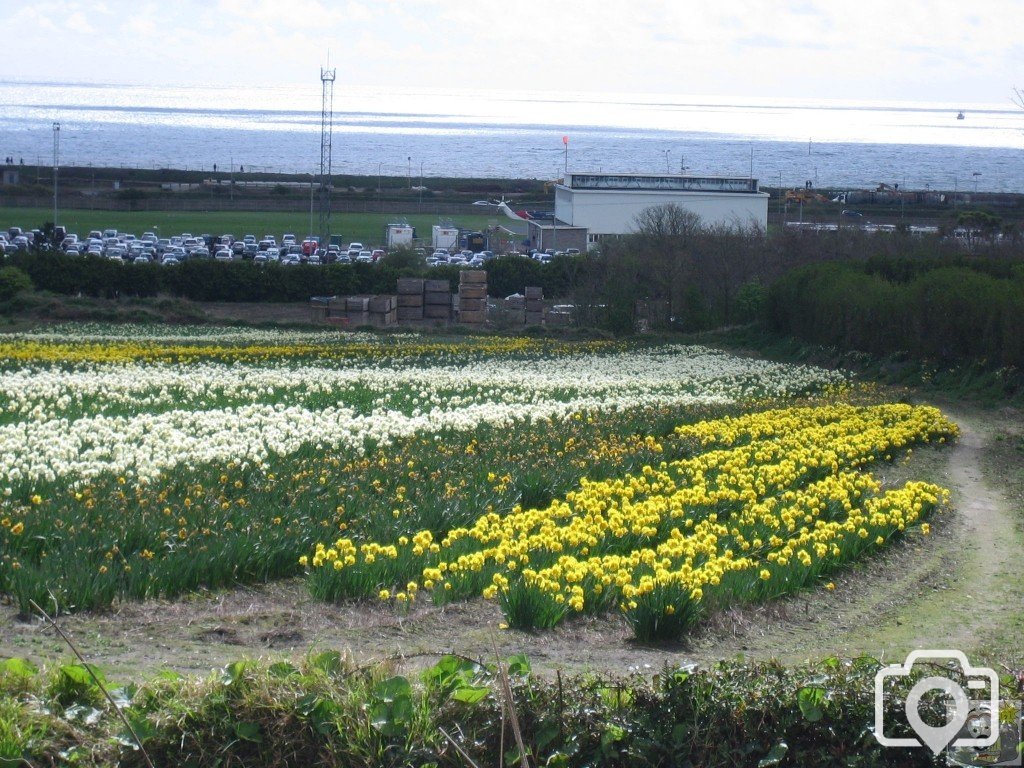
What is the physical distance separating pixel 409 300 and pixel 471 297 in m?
3.28

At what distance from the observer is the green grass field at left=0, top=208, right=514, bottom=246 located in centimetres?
10675

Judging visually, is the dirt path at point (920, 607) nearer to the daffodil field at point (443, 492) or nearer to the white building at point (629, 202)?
the daffodil field at point (443, 492)

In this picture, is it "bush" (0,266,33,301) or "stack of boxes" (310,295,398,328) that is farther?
"bush" (0,266,33,301)

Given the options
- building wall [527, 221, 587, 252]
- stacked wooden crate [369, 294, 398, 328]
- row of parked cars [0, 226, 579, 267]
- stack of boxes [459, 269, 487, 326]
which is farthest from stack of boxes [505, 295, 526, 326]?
building wall [527, 221, 587, 252]

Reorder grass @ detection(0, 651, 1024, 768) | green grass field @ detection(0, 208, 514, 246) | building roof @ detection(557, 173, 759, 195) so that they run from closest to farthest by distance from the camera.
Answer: grass @ detection(0, 651, 1024, 768) < green grass field @ detection(0, 208, 514, 246) < building roof @ detection(557, 173, 759, 195)

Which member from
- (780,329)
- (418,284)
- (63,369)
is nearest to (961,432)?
(63,369)

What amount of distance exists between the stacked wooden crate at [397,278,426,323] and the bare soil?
45577 mm

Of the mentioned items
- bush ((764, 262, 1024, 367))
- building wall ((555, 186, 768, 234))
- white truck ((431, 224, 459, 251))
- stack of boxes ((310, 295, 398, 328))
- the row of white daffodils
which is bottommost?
stack of boxes ((310, 295, 398, 328))

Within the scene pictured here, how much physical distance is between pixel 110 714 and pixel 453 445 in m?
8.37

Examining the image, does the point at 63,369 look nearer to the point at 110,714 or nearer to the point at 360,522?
the point at 360,522

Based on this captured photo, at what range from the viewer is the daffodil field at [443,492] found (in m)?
8.18

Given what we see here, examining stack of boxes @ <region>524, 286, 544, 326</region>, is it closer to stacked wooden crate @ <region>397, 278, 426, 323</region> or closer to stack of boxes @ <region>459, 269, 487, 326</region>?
stack of boxes @ <region>459, 269, 487, 326</region>

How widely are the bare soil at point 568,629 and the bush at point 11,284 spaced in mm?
49419

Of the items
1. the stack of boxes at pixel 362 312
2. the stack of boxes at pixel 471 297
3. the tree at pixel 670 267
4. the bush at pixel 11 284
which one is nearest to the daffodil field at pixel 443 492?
the stack of boxes at pixel 362 312
